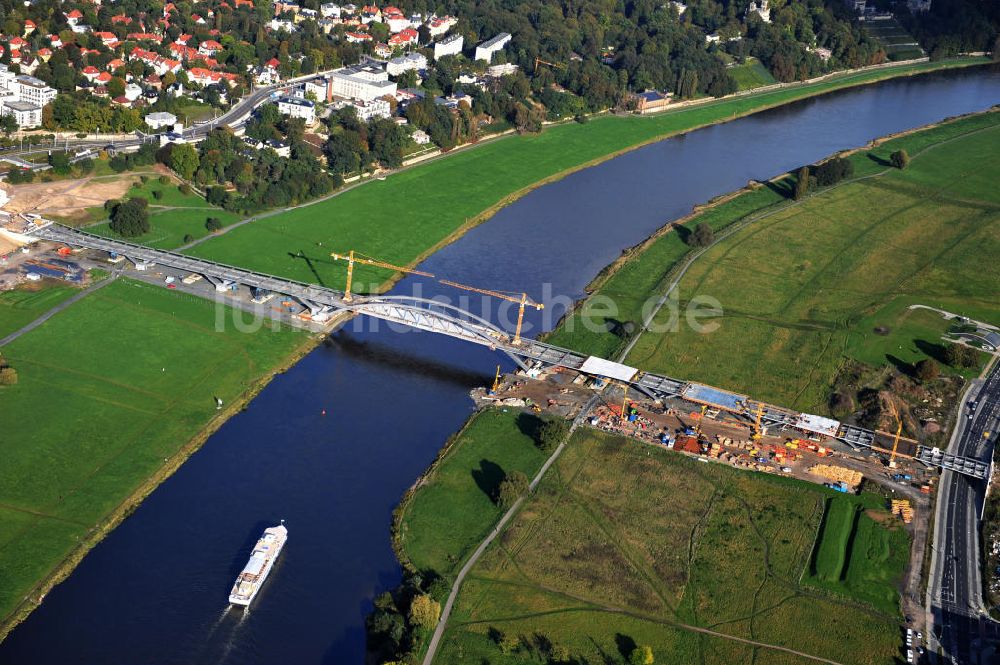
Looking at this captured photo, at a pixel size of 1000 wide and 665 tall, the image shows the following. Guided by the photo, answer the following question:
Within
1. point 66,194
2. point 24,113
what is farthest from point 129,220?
point 24,113

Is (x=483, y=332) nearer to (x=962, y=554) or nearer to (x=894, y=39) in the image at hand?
(x=962, y=554)

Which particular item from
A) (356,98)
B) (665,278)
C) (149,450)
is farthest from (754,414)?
(356,98)

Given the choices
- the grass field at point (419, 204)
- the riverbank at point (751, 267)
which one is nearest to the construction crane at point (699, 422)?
the riverbank at point (751, 267)

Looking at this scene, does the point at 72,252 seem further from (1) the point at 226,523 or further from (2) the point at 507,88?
(2) the point at 507,88

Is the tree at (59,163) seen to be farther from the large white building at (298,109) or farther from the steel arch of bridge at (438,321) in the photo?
the steel arch of bridge at (438,321)

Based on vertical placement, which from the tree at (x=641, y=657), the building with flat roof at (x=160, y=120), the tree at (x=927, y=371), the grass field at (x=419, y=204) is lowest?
the tree at (x=641, y=657)
